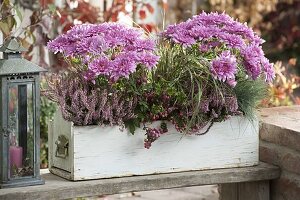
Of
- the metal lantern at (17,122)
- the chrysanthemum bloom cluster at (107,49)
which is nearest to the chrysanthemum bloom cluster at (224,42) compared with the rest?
the chrysanthemum bloom cluster at (107,49)

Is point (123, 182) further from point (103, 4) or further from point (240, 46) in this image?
point (103, 4)

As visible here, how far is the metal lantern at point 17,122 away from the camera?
288 cm

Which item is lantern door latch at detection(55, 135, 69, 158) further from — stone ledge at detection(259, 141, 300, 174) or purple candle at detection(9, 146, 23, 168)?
stone ledge at detection(259, 141, 300, 174)

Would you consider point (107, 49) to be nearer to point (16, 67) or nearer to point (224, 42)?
point (16, 67)

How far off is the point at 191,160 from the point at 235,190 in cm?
49

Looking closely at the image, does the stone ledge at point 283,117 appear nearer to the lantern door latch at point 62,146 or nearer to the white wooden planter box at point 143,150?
the white wooden planter box at point 143,150

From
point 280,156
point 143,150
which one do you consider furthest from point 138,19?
point 143,150

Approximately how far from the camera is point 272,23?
29.2 ft

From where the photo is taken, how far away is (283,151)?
332 cm

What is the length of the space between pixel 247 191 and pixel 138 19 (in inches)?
115

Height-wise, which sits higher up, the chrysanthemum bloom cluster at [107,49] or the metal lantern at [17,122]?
the chrysanthemum bloom cluster at [107,49]

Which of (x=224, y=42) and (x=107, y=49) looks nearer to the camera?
(x=107, y=49)

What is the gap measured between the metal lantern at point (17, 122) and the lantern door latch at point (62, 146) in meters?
0.12

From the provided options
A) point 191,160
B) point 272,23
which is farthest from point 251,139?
point 272,23
